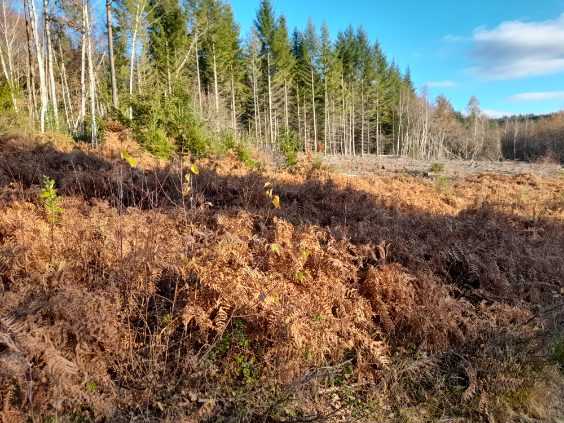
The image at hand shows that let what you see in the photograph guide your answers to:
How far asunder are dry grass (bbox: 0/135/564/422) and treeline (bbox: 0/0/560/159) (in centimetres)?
635

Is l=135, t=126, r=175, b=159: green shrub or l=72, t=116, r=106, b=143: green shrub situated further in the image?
l=72, t=116, r=106, b=143: green shrub

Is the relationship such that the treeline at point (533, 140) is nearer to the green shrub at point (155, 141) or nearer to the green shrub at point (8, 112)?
the green shrub at point (155, 141)

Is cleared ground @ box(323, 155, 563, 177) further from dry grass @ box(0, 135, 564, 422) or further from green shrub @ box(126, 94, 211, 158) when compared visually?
dry grass @ box(0, 135, 564, 422)

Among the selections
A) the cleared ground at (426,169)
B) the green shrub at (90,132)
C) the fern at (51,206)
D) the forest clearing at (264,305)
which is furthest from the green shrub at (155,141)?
the cleared ground at (426,169)

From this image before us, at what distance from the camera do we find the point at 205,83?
106ft

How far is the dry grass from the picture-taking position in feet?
8.15

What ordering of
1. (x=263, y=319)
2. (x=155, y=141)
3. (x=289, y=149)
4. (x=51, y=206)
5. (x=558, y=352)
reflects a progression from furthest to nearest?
(x=289, y=149)
(x=155, y=141)
(x=51, y=206)
(x=558, y=352)
(x=263, y=319)

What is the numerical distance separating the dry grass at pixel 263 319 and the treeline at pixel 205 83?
20.8 ft

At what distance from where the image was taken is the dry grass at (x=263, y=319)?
248cm

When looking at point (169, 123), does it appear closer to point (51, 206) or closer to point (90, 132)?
point (90, 132)

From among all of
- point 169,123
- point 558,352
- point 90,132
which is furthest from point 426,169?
point 558,352

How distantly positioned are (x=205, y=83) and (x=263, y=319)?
108ft

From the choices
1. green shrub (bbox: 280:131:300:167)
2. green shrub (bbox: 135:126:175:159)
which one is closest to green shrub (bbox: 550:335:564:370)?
green shrub (bbox: 135:126:175:159)

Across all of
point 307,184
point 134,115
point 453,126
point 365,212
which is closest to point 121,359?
point 365,212
